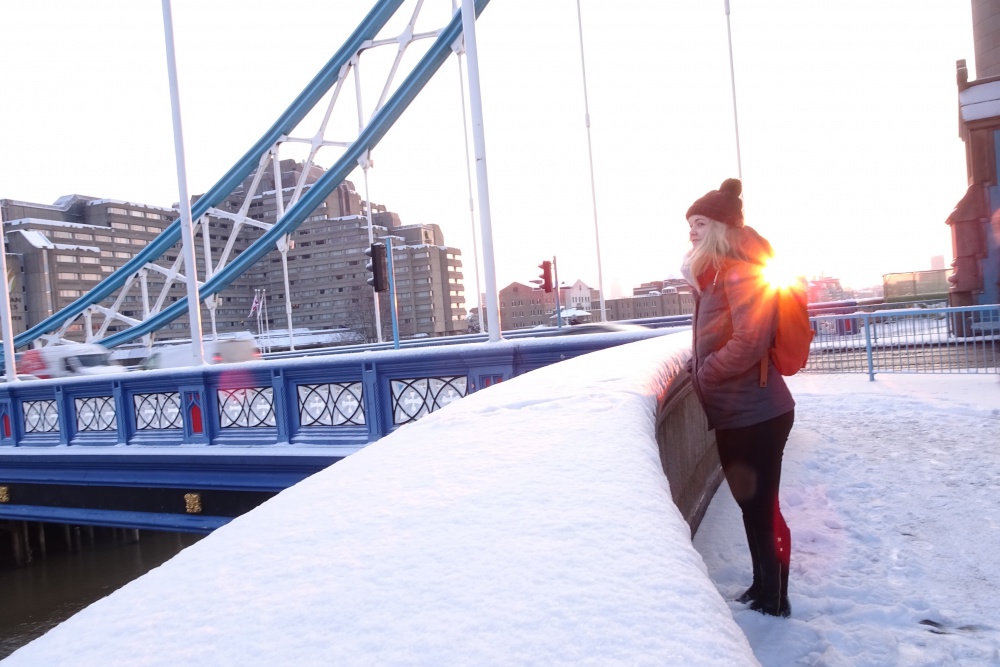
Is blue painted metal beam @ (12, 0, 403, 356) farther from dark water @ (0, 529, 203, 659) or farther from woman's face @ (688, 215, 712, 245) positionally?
woman's face @ (688, 215, 712, 245)

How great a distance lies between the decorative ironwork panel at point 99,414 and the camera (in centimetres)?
952

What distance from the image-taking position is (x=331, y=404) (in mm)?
7824

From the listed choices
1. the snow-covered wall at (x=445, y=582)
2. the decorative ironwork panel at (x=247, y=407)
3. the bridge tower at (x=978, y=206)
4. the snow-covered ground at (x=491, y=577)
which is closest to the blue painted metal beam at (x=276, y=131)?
the bridge tower at (x=978, y=206)

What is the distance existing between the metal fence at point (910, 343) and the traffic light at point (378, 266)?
728 cm

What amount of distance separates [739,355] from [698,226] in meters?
0.51

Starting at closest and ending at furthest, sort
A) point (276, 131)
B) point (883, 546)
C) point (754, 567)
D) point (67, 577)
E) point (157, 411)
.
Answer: point (754, 567)
point (883, 546)
point (157, 411)
point (67, 577)
point (276, 131)

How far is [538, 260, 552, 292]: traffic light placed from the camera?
1788cm

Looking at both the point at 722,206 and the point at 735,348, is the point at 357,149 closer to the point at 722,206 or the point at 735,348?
the point at 722,206

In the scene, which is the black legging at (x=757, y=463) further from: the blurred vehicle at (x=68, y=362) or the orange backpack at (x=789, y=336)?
the blurred vehicle at (x=68, y=362)

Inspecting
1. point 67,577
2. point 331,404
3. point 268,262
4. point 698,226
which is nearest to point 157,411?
→ point 331,404

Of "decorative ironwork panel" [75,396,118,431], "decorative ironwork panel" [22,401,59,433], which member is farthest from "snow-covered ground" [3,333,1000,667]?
"decorative ironwork panel" [22,401,59,433]

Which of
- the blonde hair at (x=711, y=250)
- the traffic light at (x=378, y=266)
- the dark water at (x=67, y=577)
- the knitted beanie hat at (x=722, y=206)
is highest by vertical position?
the traffic light at (x=378, y=266)

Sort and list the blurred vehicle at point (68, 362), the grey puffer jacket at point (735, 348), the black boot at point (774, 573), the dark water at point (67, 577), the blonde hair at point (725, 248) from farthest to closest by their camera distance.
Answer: the blurred vehicle at point (68, 362)
the dark water at point (67, 577)
the black boot at point (774, 573)
the blonde hair at point (725, 248)
the grey puffer jacket at point (735, 348)

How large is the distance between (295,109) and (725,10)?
14.0 metres
